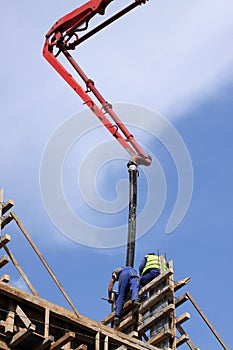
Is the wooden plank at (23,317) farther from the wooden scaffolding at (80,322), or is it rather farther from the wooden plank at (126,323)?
the wooden plank at (126,323)

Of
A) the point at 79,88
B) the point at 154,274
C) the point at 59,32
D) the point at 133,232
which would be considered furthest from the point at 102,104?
the point at 154,274

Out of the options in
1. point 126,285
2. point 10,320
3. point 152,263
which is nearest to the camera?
point 10,320

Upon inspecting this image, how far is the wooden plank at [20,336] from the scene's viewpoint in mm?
18375

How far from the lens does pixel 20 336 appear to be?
18422 mm

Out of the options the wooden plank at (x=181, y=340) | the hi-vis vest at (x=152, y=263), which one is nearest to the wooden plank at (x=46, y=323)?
the wooden plank at (x=181, y=340)

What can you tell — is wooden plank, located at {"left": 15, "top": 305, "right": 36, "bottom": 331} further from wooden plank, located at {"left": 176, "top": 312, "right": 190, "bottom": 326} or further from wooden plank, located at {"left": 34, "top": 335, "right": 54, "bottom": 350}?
wooden plank, located at {"left": 176, "top": 312, "right": 190, "bottom": 326}

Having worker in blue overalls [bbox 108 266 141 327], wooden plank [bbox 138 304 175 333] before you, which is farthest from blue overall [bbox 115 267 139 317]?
wooden plank [bbox 138 304 175 333]

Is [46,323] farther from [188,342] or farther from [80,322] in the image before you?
[188,342]

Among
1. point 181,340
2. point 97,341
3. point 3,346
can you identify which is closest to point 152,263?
point 181,340

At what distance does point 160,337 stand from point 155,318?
0.50 metres

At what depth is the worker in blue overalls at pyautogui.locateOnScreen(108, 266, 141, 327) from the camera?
A: 22.5 meters

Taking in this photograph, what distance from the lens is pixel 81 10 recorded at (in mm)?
30312

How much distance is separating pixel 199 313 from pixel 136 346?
330 centimetres

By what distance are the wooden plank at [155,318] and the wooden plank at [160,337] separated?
0.33 meters
